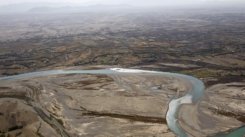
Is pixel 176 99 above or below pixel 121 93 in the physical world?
below

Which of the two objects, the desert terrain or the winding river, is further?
the desert terrain

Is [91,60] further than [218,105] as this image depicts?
Yes

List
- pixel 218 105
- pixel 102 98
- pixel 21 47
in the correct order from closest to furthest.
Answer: pixel 218 105, pixel 102 98, pixel 21 47

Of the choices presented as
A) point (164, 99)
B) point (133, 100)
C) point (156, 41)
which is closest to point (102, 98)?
point (133, 100)

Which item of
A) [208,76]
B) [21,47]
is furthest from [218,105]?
[21,47]

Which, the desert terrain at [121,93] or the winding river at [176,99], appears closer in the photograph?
→ the winding river at [176,99]

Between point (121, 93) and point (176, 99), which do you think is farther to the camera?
point (121, 93)

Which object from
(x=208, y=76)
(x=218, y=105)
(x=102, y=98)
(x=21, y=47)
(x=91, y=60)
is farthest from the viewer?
(x=21, y=47)

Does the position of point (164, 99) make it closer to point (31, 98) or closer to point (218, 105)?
point (218, 105)

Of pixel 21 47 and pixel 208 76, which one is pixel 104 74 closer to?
pixel 208 76
